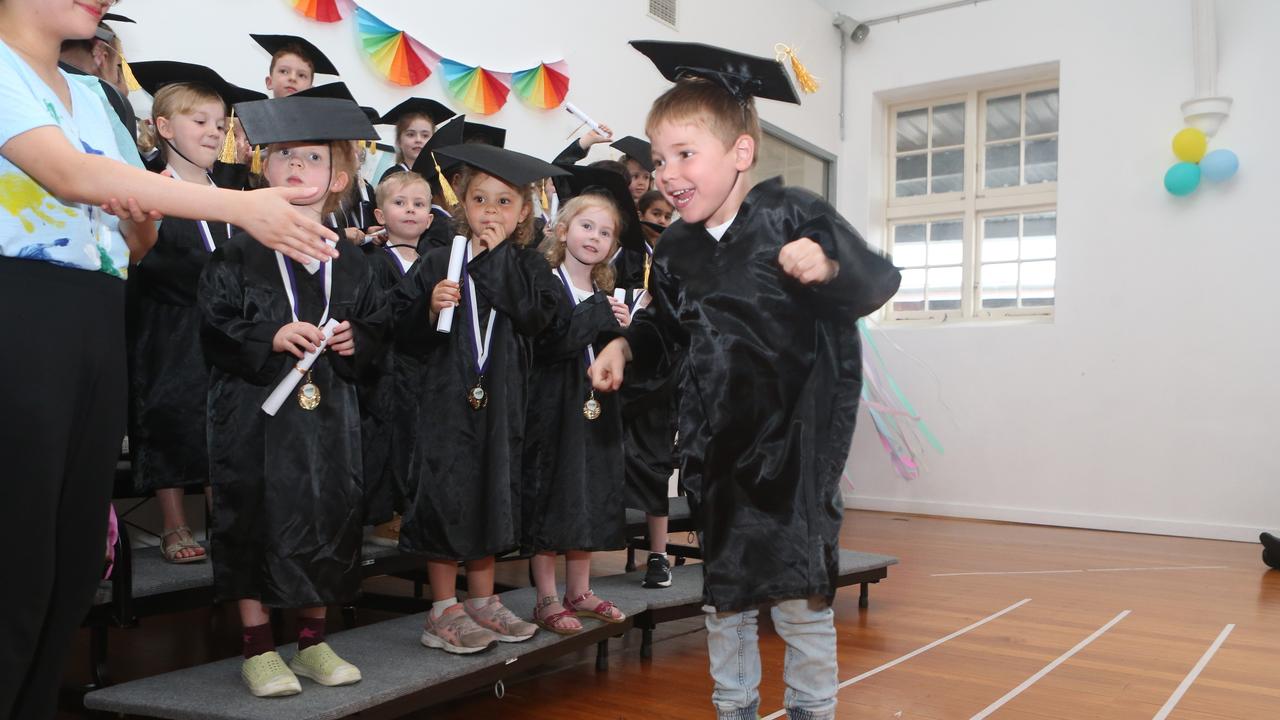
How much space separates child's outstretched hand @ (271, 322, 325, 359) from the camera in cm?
214

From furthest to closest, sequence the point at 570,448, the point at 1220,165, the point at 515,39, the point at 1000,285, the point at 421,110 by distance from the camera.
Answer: the point at 1000,285 < the point at 1220,165 < the point at 515,39 < the point at 421,110 < the point at 570,448

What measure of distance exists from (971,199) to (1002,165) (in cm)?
34

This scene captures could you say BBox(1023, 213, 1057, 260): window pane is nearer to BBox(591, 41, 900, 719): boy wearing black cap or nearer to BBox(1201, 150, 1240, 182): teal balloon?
BBox(1201, 150, 1240, 182): teal balloon

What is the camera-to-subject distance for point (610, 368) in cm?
206

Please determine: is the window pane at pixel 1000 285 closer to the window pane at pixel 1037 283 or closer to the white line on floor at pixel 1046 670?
the window pane at pixel 1037 283

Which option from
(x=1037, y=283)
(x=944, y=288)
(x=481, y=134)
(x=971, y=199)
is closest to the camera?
(x=481, y=134)

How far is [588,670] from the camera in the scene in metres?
3.16

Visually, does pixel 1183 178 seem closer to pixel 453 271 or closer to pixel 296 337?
pixel 453 271

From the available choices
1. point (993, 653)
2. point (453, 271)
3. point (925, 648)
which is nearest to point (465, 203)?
point (453, 271)

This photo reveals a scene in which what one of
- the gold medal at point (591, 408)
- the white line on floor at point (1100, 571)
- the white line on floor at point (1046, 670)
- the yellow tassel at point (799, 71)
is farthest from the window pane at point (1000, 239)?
the yellow tassel at point (799, 71)

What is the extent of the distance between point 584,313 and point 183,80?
4.88 ft

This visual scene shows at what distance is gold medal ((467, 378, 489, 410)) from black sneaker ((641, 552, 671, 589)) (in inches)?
47.3

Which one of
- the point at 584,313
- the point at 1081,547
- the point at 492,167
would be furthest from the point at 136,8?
the point at 1081,547

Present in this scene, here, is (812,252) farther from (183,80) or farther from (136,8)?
(136,8)
